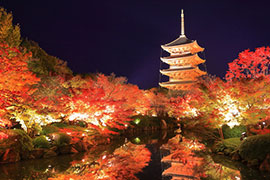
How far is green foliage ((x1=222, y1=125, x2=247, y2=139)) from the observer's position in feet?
45.3

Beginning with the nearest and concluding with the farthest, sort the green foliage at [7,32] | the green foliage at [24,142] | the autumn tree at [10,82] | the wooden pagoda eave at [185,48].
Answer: the autumn tree at [10,82]
the green foliage at [24,142]
the green foliage at [7,32]
the wooden pagoda eave at [185,48]

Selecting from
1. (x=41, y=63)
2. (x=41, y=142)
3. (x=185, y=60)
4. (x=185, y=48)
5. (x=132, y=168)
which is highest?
(x=185, y=48)

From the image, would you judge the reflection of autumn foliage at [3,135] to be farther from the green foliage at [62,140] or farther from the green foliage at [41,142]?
the green foliage at [62,140]

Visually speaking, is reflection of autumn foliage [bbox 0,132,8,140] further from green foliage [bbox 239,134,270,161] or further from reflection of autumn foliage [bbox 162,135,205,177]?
green foliage [bbox 239,134,270,161]

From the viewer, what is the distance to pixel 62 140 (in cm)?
1395

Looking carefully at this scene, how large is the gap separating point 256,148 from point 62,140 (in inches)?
402

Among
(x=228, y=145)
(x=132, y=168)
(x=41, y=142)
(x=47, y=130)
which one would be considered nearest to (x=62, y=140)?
(x=41, y=142)

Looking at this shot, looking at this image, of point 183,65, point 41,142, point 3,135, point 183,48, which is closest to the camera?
point 3,135

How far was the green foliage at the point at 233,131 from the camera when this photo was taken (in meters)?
13.8

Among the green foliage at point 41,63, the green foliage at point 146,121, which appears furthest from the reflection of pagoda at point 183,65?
the green foliage at point 41,63

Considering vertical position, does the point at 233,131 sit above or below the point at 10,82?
below

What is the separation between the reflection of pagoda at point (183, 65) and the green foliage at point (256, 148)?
26.5 m

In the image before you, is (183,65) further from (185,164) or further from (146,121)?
(185,164)

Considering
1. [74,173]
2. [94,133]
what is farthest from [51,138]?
[74,173]
